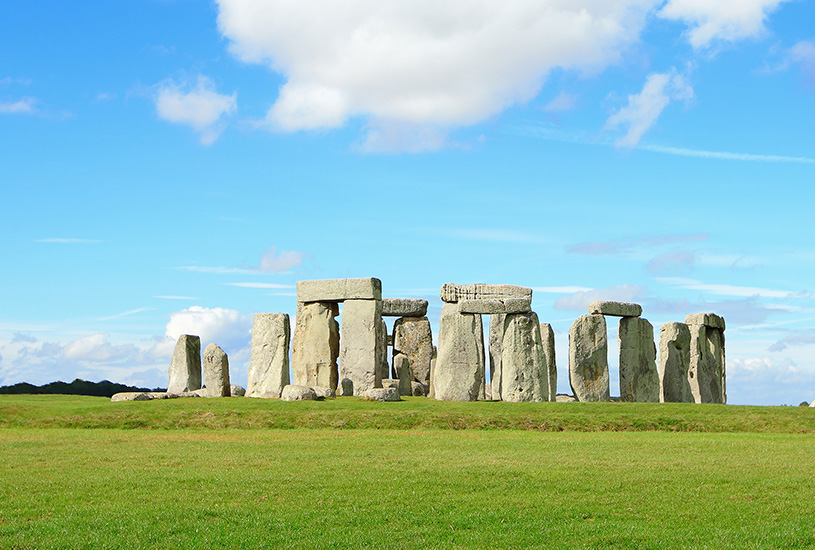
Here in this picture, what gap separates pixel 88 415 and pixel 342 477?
1160cm

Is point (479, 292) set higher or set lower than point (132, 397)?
higher

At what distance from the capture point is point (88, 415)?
74.4 feet

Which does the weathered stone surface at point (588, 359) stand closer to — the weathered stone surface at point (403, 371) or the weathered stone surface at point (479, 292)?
the weathered stone surface at point (479, 292)

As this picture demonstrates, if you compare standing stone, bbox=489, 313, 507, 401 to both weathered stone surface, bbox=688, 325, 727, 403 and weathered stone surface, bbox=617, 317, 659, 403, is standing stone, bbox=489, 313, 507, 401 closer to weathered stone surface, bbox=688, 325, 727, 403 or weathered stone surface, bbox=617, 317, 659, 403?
weathered stone surface, bbox=617, 317, 659, 403

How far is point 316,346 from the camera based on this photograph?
29.7 meters

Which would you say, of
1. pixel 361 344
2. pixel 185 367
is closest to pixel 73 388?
pixel 185 367

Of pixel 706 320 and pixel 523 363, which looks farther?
pixel 706 320

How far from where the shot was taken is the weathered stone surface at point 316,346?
29484 mm

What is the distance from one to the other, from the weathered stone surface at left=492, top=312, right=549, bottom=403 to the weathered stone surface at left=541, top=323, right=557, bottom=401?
44 centimetres

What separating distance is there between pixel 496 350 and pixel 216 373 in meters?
8.88

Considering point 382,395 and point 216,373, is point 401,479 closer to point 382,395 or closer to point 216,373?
point 382,395

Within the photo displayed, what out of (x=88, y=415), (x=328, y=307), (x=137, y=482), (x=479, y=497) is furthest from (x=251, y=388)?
(x=479, y=497)

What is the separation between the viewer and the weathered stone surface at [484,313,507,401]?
1058 inches

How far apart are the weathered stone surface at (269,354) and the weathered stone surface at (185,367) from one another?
1781 millimetres
